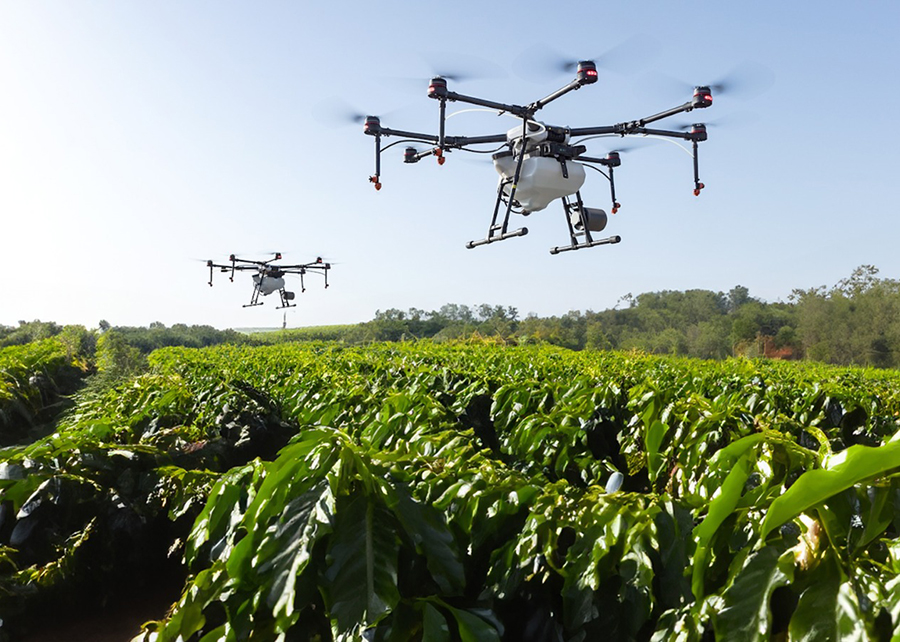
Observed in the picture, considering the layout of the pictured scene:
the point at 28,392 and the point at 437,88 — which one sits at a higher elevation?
the point at 437,88

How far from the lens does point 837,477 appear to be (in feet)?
2.47

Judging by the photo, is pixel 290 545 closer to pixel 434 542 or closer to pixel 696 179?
pixel 434 542

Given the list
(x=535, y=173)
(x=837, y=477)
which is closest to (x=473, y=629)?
(x=837, y=477)

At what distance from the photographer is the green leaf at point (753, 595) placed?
0.85 m

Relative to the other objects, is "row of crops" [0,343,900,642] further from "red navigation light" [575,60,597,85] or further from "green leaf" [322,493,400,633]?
"red navigation light" [575,60,597,85]

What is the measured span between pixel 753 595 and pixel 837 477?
0.72 ft

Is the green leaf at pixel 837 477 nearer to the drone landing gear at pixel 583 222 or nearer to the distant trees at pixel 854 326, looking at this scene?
the drone landing gear at pixel 583 222

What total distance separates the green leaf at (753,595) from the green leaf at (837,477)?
121 millimetres

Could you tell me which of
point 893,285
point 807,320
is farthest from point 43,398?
point 893,285

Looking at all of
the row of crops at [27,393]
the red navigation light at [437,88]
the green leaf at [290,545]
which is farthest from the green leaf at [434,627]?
the row of crops at [27,393]

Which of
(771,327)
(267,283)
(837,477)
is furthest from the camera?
(771,327)

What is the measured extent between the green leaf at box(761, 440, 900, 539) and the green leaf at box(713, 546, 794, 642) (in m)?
0.12

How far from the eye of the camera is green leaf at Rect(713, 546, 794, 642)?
848 millimetres

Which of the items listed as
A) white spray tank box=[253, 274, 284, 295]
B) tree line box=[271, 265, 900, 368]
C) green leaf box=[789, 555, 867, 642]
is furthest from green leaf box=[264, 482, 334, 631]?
tree line box=[271, 265, 900, 368]
